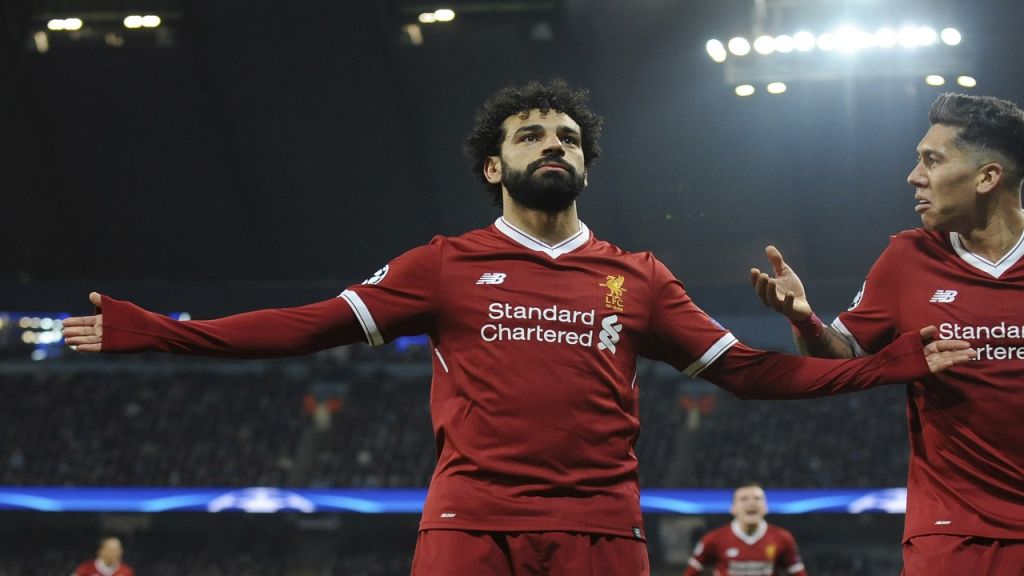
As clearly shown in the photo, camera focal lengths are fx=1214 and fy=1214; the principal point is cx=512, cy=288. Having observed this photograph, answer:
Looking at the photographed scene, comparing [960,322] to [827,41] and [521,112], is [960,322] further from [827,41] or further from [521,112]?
[827,41]

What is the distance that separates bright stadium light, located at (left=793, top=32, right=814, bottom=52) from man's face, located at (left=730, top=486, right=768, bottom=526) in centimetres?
835

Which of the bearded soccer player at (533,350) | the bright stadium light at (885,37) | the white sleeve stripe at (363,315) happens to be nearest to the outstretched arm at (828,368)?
the bearded soccer player at (533,350)

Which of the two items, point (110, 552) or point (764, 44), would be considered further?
point (764, 44)

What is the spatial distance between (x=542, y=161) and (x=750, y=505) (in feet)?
22.6

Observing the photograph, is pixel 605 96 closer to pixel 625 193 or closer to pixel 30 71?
pixel 625 193

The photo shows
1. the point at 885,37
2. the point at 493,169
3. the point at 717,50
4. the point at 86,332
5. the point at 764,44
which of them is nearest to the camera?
the point at 86,332

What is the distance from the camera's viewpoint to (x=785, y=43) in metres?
17.1

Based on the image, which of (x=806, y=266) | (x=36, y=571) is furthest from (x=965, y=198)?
(x=36, y=571)

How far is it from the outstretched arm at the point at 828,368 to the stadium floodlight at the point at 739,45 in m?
Answer: 13.8

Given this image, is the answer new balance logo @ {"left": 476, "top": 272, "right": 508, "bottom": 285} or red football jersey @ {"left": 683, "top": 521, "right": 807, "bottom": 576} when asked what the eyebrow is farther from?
red football jersey @ {"left": 683, "top": 521, "right": 807, "bottom": 576}

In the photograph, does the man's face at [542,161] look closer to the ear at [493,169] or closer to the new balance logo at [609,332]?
the ear at [493,169]

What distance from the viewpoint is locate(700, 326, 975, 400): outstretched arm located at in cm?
382

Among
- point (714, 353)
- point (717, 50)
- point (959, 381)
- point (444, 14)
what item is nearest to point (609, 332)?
point (714, 353)

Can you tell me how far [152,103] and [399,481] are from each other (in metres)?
9.83
